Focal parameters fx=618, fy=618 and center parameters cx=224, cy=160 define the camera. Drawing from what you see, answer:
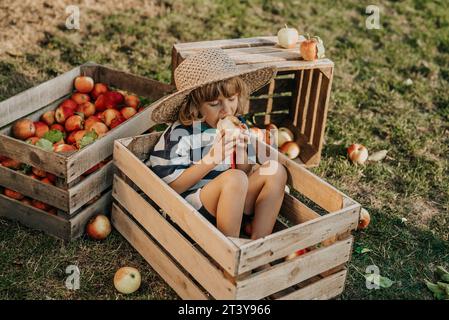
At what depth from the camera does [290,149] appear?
4.80 meters

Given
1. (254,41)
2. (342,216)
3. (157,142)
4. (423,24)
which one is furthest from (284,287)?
(423,24)

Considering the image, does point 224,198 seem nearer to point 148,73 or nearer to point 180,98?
point 180,98

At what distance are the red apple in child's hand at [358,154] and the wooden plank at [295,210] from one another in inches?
52.4

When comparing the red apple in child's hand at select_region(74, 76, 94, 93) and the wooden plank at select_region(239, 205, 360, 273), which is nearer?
the wooden plank at select_region(239, 205, 360, 273)

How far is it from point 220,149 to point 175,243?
557 mm

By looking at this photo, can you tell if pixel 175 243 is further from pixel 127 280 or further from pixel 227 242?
pixel 227 242

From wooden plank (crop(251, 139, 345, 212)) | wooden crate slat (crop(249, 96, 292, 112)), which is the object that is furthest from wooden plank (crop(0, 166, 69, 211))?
wooden crate slat (crop(249, 96, 292, 112))

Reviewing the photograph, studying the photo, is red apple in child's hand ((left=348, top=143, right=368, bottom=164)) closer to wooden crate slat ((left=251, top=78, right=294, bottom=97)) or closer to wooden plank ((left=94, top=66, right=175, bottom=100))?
wooden crate slat ((left=251, top=78, right=294, bottom=97))

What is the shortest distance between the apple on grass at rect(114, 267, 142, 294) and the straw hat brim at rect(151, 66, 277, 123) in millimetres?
885

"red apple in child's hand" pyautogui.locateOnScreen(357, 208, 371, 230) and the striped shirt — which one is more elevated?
the striped shirt

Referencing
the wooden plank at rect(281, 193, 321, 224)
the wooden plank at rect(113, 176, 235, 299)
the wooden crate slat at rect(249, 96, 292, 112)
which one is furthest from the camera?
the wooden crate slat at rect(249, 96, 292, 112)

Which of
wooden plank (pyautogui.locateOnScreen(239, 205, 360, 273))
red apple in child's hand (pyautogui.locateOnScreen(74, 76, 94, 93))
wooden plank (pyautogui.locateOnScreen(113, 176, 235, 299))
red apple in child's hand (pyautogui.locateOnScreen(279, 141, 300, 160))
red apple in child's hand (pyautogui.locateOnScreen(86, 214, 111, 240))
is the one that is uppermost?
red apple in child's hand (pyautogui.locateOnScreen(74, 76, 94, 93))

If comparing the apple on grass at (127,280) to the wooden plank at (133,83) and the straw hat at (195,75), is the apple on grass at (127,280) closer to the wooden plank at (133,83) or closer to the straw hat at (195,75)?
the straw hat at (195,75)

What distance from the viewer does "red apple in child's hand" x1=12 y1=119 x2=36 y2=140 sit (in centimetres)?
413
